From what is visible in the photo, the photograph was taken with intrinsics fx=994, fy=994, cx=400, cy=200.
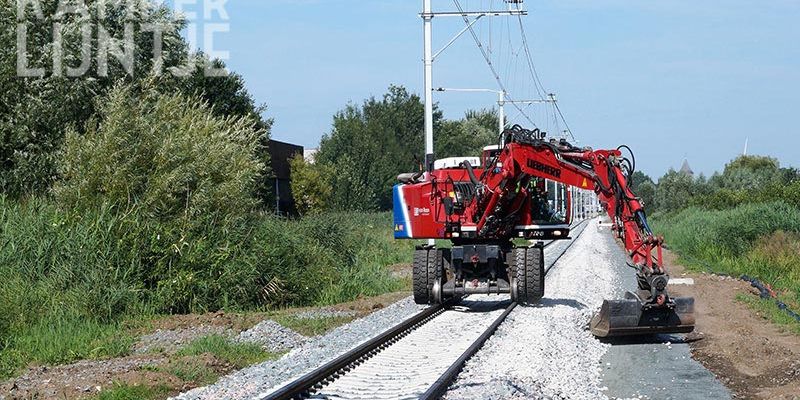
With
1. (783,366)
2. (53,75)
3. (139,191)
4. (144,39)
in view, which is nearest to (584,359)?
(783,366)

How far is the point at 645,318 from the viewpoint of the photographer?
1466cm

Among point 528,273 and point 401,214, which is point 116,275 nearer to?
point 401,214

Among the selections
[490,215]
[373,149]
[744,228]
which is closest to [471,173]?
[490,215]

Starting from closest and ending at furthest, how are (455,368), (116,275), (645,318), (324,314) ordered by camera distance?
(455,368), (645,318), (116,275), (324,314)

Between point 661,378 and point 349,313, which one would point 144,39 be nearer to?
point 349,313

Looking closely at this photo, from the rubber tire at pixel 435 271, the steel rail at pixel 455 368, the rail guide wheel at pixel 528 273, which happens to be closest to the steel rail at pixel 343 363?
the steel rail at pixel 455 368

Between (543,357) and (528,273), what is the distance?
6.21 meters

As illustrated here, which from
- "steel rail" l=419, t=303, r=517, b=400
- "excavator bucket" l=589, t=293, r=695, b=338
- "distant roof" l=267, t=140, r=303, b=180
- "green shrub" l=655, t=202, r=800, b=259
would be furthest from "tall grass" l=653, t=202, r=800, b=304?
"distant roof" l=267, t=140, r=303, b=180

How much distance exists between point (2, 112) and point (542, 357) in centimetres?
2438

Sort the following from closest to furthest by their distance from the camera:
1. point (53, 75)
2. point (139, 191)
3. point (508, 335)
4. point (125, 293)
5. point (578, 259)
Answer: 1. point (508, 335)
2. point (125, 293)
3. point (139, 191)
4. point (53, 75)
5. point (578, 259)

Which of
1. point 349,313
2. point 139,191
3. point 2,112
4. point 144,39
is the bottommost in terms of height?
point 349,313

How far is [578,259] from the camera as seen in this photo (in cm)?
3809

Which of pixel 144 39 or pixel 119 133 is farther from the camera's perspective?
pixel 144 39

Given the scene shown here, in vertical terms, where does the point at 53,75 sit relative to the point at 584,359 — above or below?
above
